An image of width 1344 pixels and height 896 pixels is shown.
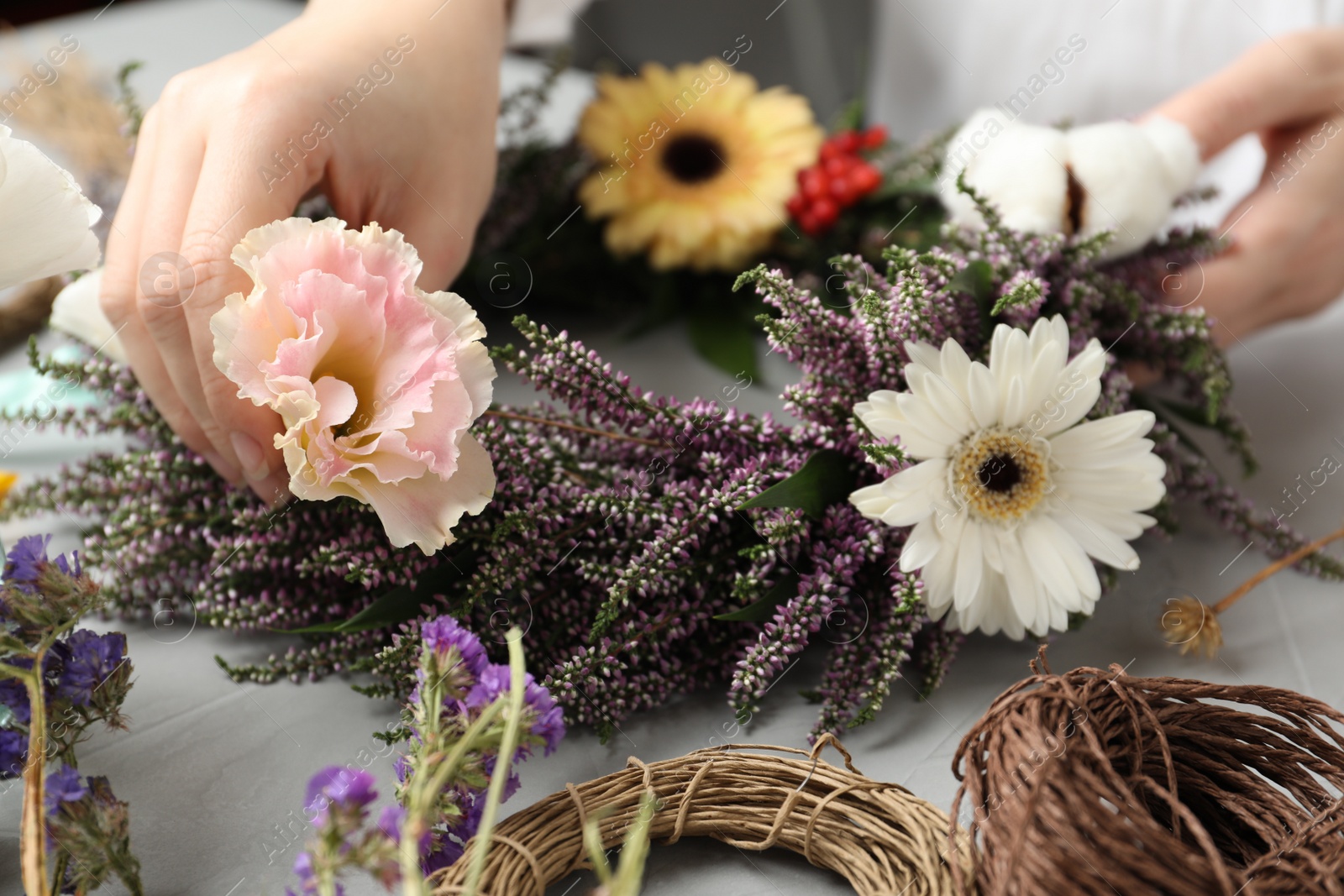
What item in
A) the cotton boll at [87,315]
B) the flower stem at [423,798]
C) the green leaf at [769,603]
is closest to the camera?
the flower stem at [423,798]

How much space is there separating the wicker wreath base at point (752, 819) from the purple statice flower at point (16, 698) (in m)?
0.18

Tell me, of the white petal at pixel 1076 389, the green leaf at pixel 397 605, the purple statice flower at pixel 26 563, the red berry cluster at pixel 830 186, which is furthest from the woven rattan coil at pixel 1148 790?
the red berry cluster at pixel 830 186

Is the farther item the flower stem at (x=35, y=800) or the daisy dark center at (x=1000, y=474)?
the daisy dark center at (x=1000, y=474)

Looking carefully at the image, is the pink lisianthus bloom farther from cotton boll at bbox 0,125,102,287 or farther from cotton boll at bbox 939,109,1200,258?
cotton boll at bbox 939,109,1200,258

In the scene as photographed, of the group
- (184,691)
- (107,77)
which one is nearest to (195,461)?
(184,691)

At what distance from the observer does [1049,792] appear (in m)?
0.32

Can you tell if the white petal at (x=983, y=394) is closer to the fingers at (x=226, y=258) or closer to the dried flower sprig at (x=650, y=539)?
the dried flower sprig at (x=650, y=539)

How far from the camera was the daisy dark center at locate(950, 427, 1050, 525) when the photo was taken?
460 millimetres

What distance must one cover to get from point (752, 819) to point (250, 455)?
29cm

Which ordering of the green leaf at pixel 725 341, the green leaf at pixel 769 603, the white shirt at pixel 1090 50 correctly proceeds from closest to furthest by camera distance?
the green leaf at pixel 769 603 < the green leaf at pixel 725 341 < the white shirt at pixel 1090 50

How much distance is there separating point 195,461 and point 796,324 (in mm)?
337

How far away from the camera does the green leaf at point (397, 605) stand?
48 centimetres

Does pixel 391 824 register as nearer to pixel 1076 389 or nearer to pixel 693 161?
pixel 1076 389

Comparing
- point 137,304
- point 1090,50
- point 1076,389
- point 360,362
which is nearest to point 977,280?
point 1076,389
